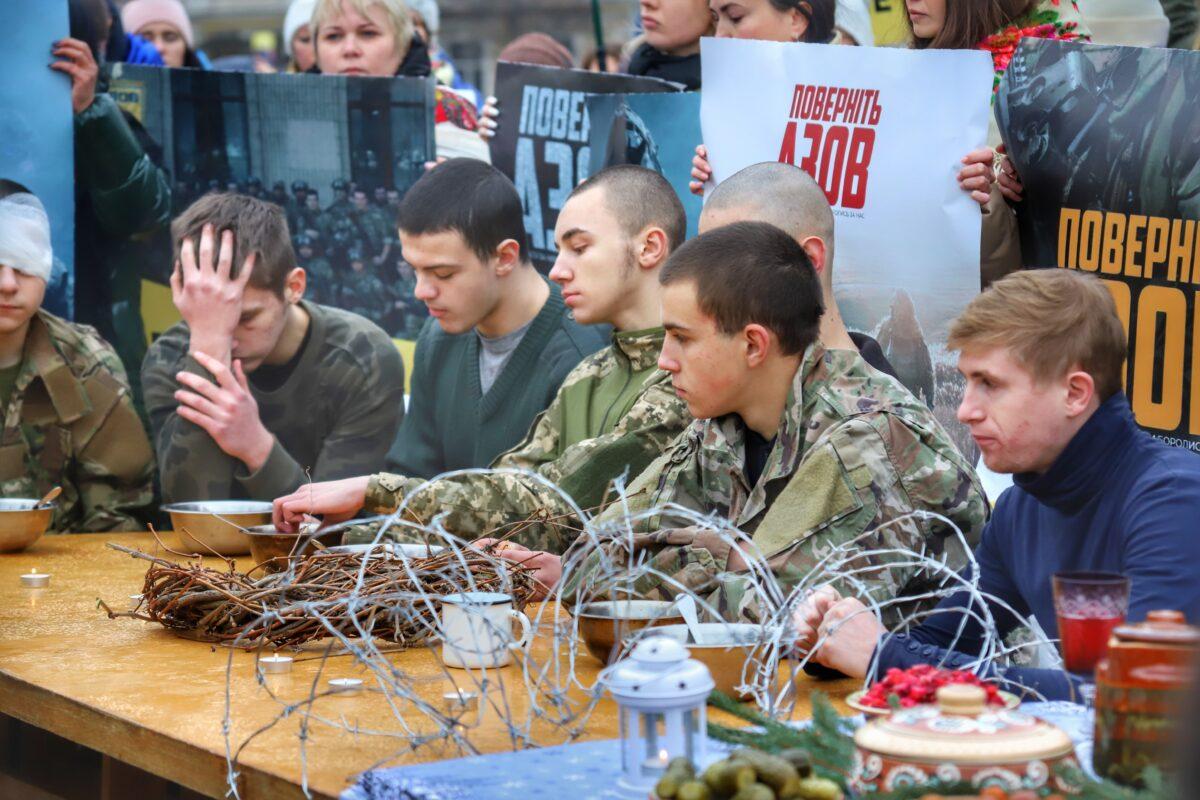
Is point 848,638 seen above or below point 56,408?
above

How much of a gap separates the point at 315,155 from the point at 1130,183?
3.77 metres

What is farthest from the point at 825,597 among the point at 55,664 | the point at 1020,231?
the point at 1020,231

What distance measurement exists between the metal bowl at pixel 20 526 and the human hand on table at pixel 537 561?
1878mm

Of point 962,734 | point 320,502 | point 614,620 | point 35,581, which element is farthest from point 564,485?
point 962,734

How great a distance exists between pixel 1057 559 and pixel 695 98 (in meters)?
3.10

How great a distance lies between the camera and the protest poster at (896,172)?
5043 mm

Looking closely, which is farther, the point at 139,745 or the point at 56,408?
the point at 56,408

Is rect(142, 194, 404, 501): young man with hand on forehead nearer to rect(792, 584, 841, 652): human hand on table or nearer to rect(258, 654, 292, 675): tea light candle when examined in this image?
rect(258, 654, 292, 675): tea light candle

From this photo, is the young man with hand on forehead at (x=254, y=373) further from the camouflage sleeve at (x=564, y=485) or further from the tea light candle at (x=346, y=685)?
the tea light candle at (x=346, y=685)

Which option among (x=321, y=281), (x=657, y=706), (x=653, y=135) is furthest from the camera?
(x=321, y=281)

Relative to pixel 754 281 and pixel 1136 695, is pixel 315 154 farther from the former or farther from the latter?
pixel 1136 695

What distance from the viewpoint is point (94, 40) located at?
715 centimetres

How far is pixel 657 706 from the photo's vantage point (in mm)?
2457

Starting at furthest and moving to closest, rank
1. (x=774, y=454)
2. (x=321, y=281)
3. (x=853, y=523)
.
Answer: (x=321, y=281) → (x=774, y=454) → (x=853, y=523)
